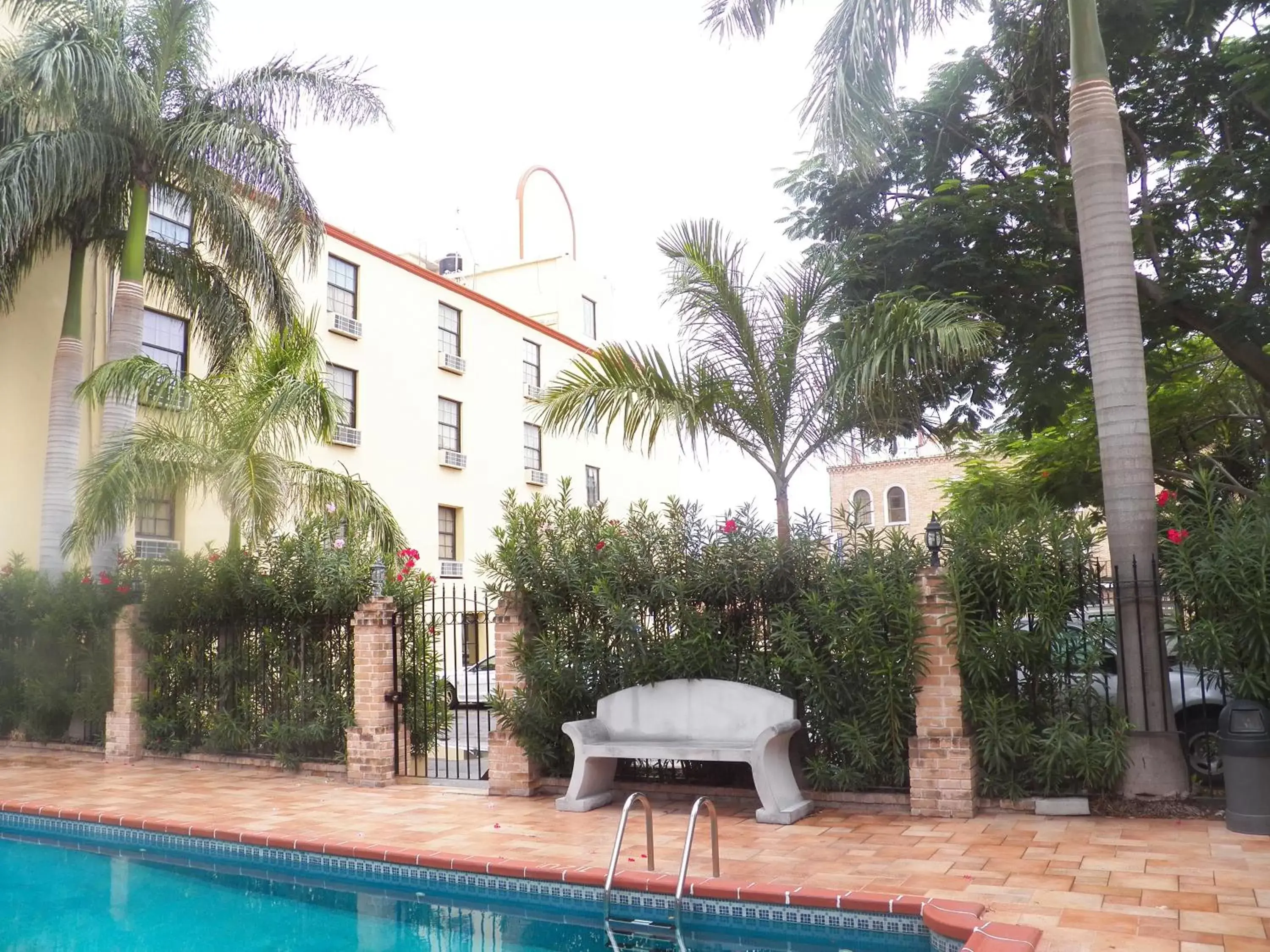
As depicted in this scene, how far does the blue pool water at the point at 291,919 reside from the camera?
582 centimetres

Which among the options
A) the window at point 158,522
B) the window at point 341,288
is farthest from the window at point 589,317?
the window at point 158,522

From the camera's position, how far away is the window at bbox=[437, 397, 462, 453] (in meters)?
24.4

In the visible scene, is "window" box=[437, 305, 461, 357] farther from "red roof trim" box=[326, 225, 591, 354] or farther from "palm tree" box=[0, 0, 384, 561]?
"palm tree" box=[0, 0, 384, 561]

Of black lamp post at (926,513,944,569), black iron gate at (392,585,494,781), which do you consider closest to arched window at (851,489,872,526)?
black lamp post at (926,513,944,569)

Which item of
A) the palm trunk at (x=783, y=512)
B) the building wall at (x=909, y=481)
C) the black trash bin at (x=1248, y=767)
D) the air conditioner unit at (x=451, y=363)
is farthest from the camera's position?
the building wall at (x=909, y=481)

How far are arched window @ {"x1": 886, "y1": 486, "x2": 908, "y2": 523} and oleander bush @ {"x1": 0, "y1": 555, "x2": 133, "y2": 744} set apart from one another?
1427 inches

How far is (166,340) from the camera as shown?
17750mm

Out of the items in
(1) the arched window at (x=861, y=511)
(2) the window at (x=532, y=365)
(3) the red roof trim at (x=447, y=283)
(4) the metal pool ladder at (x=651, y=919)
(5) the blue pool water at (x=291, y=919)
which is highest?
(3) the red roof trim at (x=447, y=283)

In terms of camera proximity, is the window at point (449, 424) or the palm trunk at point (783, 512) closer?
the palm trunk at point (783, 512)

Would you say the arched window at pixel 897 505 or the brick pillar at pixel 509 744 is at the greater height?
the arched window at pixel 897 505

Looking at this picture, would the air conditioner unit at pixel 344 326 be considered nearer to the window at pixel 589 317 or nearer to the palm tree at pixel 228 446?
the palm tree at pixel 228 446

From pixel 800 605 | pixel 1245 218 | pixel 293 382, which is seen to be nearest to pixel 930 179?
pixel 1245 218

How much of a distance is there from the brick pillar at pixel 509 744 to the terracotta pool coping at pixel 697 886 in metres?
2.13

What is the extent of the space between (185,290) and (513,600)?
9.50 m
